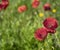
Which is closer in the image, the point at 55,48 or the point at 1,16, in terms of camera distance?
the point at 55,48

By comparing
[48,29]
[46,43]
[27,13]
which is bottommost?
[27,13]

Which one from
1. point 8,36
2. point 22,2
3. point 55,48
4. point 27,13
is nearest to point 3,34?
point 8,36

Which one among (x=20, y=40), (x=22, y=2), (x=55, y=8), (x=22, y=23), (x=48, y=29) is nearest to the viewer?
(x=48, y=29)

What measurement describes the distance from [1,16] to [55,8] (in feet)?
2.84

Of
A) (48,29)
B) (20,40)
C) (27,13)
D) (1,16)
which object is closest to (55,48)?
(48,29)

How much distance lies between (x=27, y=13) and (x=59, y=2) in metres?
0.51

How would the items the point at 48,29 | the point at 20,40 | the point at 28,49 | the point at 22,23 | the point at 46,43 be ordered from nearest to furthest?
1. the point at 48,29
2. the point at 46,43
3. the point at 28,49
4. the point at 20,40
5. the point at 22,23

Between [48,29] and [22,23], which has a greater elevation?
[48,29]

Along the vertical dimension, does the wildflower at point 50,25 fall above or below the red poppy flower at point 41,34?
above

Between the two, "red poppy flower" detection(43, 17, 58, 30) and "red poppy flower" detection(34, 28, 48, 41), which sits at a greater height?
"red poppy flower" detection(43, 17, 58, 30)

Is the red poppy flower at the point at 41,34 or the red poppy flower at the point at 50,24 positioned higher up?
the red poppy flower at the point at 50,24

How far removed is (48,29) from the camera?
259 centimetres

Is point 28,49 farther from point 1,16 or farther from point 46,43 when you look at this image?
point 1,16

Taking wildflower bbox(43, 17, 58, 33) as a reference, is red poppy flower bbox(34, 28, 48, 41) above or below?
below
